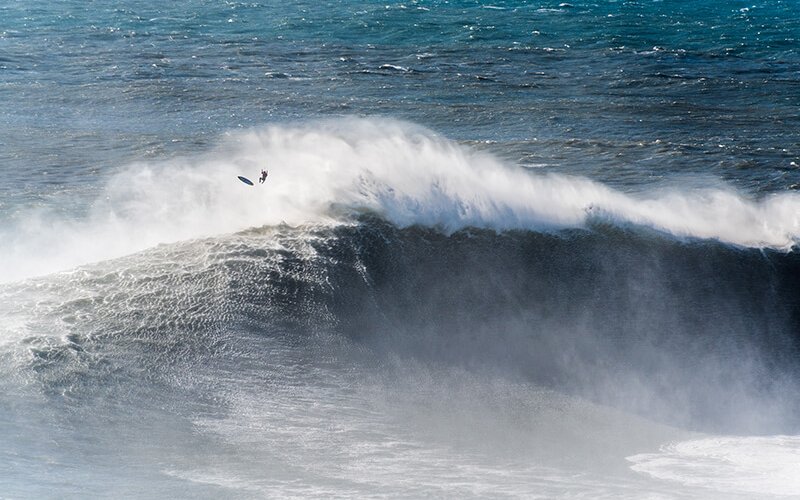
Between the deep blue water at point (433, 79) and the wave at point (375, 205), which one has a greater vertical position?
the deep blue water at point (433, 79)

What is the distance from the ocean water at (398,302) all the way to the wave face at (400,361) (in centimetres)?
4

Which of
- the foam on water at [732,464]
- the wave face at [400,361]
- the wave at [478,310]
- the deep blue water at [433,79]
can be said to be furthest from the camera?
the deep blue water at [433,79]

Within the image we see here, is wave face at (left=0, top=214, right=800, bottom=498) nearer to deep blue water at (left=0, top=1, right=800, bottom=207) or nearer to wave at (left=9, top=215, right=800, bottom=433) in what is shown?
wave at (left=9, top=215, right=800, bottom=433)

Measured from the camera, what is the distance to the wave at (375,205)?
1552 centimetres

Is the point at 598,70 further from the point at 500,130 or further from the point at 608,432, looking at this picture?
the point at 608,432

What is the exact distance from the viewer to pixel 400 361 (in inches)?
502

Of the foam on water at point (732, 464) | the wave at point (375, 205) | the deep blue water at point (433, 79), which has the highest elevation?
the deep blue water at point (433, 79)

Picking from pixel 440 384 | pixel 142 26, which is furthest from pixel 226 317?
pixel 142 26

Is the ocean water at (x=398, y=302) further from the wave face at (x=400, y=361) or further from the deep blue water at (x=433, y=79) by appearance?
the deep blue water at (x=433, y=79)

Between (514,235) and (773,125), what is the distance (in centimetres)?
1244

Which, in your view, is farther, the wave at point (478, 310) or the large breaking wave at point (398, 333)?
the wave at point (478, 310)

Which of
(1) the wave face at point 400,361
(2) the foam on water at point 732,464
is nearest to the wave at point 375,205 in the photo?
(1) the wave face at point 400,361

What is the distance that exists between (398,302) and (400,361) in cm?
141

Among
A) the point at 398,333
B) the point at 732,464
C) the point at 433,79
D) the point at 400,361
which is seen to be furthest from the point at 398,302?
the point at 433,79
